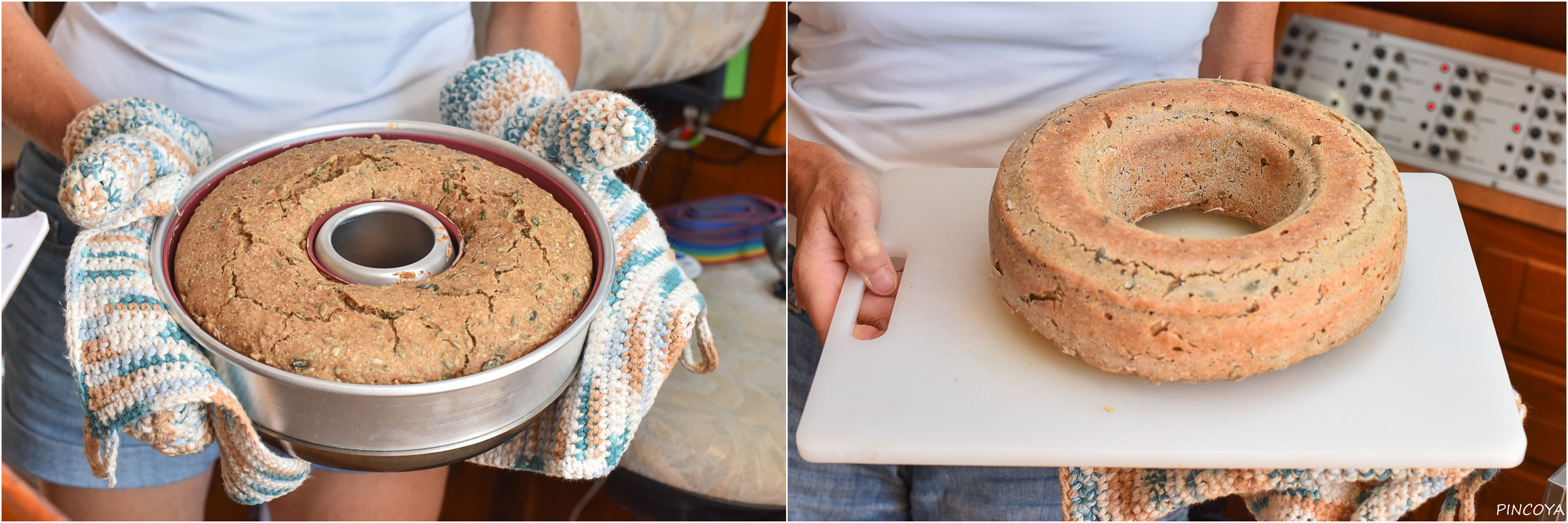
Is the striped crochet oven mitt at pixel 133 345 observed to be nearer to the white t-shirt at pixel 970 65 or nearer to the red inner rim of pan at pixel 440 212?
the red inner rim of pan at pixel 440 212

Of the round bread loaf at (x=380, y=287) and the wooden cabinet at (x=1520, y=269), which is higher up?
the round bread loaf at (x=380, y=287)

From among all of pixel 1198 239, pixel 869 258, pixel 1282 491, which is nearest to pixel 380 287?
pixel 869 258

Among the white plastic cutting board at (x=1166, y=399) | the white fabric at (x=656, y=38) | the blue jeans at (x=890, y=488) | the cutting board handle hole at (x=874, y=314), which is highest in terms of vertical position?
the white plastic cutting board at (x=1166, y=399)

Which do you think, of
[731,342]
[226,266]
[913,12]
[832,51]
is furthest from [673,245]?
[226,266]

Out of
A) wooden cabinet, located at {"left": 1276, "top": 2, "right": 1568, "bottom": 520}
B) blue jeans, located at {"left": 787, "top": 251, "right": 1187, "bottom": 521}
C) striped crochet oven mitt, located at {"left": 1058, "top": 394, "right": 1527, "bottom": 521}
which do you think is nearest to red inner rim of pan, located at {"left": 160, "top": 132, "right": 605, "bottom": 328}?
blue jeans, located at {"left": 787, "top": 251, "right": 1187, "bottom": 521}

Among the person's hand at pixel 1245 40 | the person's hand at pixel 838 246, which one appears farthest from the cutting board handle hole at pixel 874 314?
the person's hand at pixel 1245 40

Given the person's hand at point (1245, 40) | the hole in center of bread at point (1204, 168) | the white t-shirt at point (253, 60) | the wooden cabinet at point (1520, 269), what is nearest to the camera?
the hole in center of bread at point (1204, 168)
